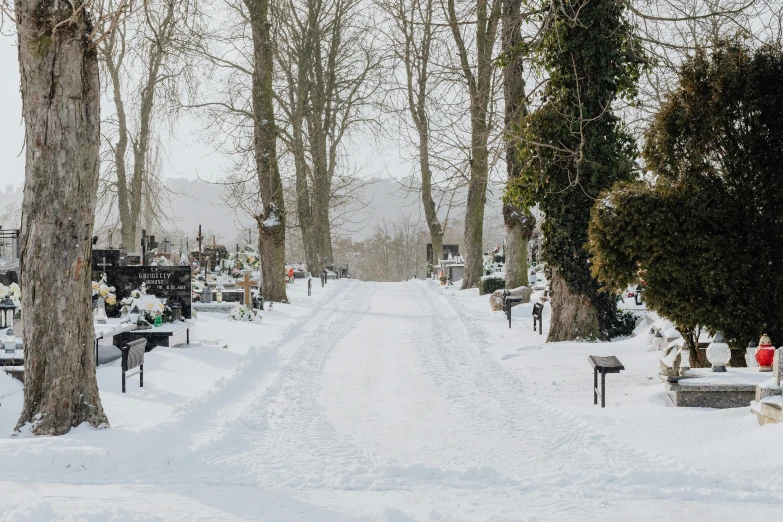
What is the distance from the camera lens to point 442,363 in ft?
40.5

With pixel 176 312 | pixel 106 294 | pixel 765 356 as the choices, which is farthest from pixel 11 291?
pixel 765 356

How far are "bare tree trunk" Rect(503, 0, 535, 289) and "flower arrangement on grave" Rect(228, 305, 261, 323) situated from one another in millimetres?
6408

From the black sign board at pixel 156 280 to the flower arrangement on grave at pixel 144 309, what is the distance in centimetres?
121

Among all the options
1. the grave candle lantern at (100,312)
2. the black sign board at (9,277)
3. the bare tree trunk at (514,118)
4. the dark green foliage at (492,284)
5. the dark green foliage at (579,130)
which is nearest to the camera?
the dark green foliage at (579,130)

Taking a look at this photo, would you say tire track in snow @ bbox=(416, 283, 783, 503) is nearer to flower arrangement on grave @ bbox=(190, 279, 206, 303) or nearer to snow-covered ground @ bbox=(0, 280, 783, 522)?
snow-covered ground @ bbox=(0, 280, 783, 522)

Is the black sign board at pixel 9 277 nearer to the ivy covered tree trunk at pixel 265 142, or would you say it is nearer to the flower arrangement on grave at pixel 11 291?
the flower arrangement on grave at pixel 11 291

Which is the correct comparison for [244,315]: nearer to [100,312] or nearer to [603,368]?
[100,312]

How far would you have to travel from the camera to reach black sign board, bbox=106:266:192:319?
16.2 m

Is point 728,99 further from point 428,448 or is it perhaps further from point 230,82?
point 230,82

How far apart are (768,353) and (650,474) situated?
361 centimetres

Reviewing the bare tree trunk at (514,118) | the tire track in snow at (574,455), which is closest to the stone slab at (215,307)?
the bare tree trunk at (514,118)

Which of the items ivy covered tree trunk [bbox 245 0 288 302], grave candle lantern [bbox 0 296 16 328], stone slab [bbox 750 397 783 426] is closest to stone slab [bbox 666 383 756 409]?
stone slab [bbox 750 397 783 426]

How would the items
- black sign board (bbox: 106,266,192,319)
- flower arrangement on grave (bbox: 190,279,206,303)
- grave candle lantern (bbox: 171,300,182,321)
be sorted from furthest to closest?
flower arrangement on grave (bbox: 190,279,206,303)
black sign board (bbox: 106,266,192,319)
grave candle lantern (bbox: 171,300,182,321)

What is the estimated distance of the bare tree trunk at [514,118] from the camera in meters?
14.6
